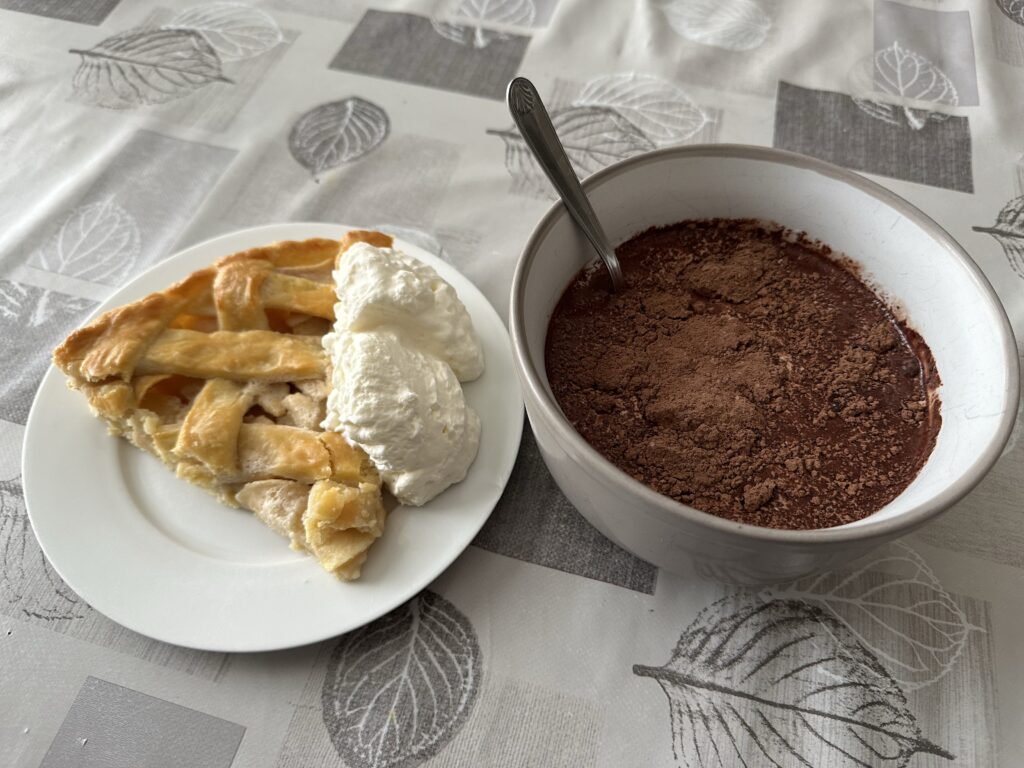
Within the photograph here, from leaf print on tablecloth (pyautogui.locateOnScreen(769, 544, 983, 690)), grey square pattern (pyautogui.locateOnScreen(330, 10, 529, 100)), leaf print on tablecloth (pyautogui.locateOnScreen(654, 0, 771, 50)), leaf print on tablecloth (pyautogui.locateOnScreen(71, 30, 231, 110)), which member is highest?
leaf print on tablecloth (pyautogui.locateOnScreen(71, 30, 231, 110))

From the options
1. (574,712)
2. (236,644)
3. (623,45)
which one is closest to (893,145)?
(623,45)

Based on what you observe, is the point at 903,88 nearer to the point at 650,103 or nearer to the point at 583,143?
the point at 650,103

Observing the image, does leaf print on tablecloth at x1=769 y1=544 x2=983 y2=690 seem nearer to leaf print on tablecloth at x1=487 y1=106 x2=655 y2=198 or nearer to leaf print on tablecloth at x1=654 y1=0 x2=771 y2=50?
leaf print on tablecloth at x1=487 y1=106 x2=655 y2=198

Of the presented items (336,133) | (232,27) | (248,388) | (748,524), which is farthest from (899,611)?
(232,27)

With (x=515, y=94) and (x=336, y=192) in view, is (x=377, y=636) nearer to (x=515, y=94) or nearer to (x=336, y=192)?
(x=515, y=94)

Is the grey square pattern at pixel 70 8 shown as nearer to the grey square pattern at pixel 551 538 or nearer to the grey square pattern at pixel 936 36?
the grey square pattern at pixel 551 538

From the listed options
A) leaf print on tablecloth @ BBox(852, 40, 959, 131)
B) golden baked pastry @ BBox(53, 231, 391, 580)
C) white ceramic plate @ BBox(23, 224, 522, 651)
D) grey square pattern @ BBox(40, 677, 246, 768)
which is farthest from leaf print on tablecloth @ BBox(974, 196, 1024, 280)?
grey square pattern @ BBox(40, 677, 246, 768)

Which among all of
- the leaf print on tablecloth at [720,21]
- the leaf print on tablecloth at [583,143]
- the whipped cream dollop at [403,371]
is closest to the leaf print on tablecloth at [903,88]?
the leaf print on tablecloth at [720,21]
